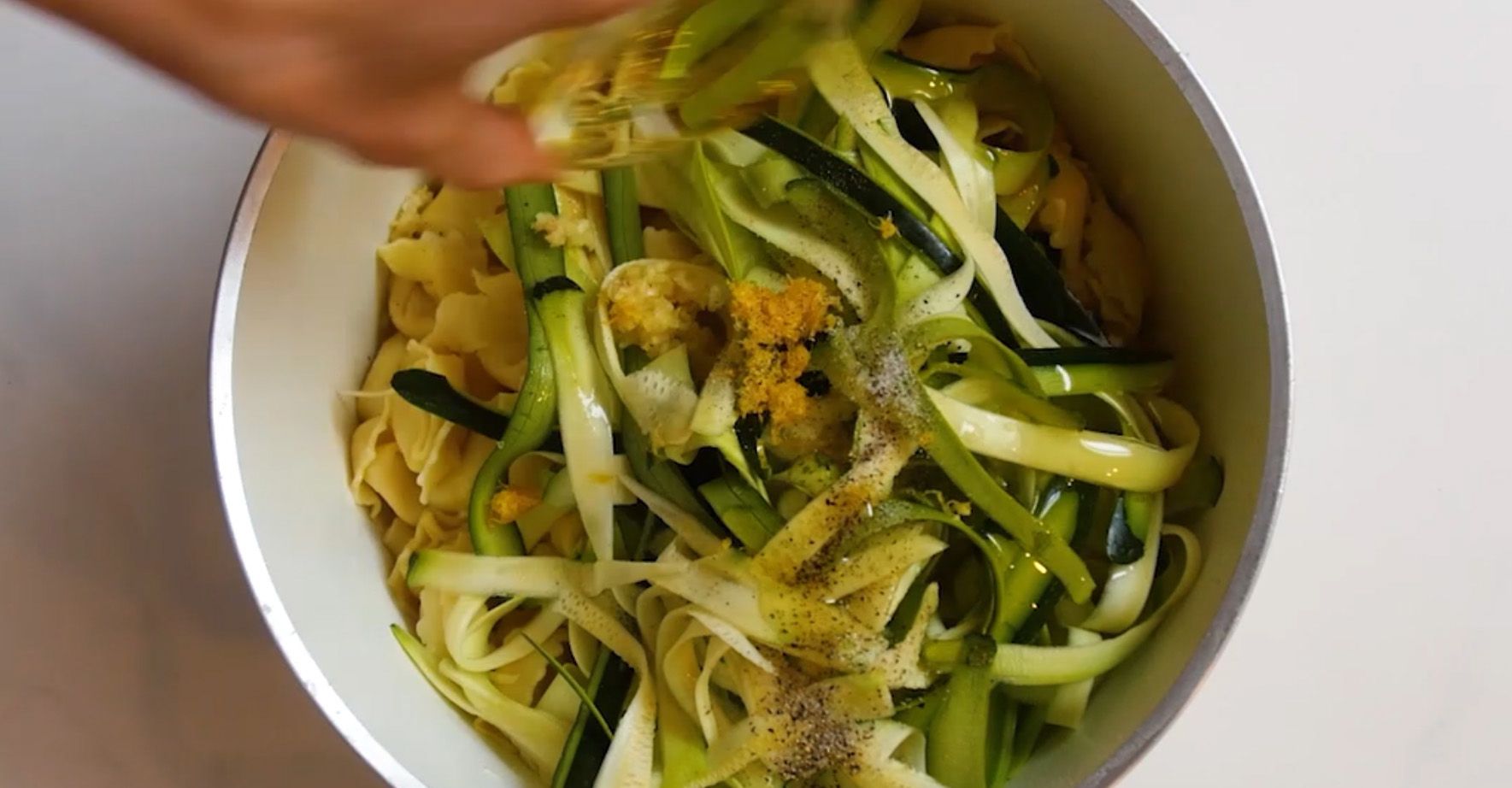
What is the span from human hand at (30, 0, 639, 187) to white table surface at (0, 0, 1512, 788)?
605 millimetres

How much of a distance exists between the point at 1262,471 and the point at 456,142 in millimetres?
533

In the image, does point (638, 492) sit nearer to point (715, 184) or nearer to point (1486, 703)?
point (715, 184)

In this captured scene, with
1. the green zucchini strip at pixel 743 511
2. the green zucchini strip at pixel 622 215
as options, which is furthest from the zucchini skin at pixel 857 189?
the green zucchini strip at pixel 743 511

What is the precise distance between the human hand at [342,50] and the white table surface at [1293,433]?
23.8 inches

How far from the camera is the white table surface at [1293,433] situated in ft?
3.20

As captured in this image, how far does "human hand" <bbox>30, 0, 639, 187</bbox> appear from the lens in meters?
0.44

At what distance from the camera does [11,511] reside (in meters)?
1.01

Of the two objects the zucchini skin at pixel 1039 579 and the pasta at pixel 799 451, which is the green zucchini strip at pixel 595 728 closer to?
the pasta at pixel 799 451

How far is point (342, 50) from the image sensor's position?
0.47 m

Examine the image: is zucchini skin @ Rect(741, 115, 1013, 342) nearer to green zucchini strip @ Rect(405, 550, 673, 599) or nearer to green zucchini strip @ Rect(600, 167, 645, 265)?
green zucchini strip @ Rect(600, 167, 645, 265)

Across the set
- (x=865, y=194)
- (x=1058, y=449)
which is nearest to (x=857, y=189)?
(x=865, y=194)

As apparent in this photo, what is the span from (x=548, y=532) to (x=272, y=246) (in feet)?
0.95

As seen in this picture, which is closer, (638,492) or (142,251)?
(638,492)

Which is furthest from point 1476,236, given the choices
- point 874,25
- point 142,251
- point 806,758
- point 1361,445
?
point 142,251
